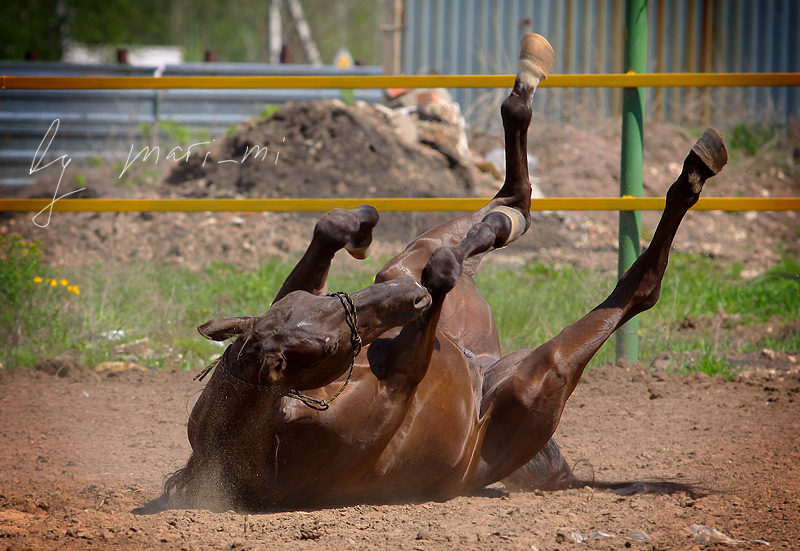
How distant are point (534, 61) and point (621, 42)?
25.2ft

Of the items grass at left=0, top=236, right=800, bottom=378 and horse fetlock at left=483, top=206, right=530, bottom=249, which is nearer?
horse fetlock at left=483, top=206, right=530, bottom=249

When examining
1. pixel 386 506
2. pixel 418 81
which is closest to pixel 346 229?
pixel 386 506

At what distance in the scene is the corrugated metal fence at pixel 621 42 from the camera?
1023cm

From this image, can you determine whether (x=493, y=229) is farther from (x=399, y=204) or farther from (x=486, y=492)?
(x=399, y=204)

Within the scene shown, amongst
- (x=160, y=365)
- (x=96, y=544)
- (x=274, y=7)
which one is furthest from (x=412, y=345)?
(x=274, y=7)

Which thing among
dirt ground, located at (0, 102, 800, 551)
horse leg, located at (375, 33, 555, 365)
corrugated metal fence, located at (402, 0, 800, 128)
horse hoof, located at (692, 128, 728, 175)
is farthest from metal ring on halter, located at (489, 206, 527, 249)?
corrugated metal fence, located at (402, 0, 800, 128)

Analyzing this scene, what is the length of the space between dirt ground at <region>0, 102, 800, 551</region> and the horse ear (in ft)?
1.96

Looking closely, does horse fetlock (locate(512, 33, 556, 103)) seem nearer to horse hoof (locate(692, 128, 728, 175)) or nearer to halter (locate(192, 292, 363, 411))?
horse hoof (locate(692, 128, 728, 175))

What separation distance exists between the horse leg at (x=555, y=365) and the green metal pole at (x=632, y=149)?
56.1 inches

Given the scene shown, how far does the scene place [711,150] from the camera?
274 cm

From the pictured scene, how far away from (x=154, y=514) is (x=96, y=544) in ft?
0.89

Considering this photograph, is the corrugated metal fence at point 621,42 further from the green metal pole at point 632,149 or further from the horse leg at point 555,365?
the horse leg at point 555,365

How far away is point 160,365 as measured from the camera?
14.7ft

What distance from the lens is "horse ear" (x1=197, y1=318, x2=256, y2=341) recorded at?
2.15 m
